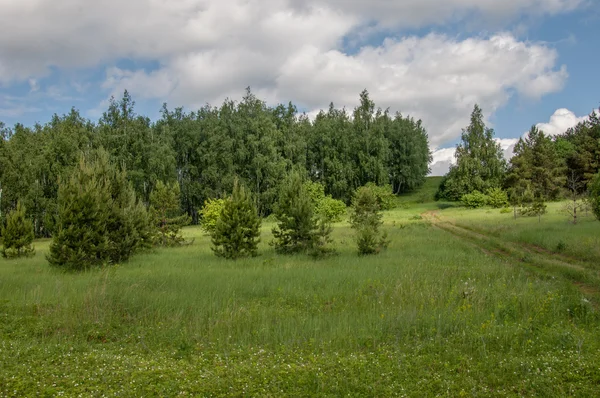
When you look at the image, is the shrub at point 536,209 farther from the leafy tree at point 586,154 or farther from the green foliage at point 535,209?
the leafy tree at point 586,154

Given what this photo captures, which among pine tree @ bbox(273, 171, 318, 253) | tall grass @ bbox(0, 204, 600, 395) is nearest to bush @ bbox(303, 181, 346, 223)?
pine tree @ bbox(273, 171, 318, 253)

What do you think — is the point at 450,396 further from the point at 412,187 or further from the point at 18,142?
the point at 412,187

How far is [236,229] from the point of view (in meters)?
20.5

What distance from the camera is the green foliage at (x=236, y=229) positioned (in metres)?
20.5

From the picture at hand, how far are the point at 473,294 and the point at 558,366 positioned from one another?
14.1 ft

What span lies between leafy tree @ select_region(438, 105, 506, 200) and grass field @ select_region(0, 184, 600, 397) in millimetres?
59868

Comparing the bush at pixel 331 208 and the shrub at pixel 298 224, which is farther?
the bush at pixel 331 208

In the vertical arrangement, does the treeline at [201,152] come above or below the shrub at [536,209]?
above

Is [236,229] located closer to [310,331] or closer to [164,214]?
[164,214]

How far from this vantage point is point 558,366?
6164 mm

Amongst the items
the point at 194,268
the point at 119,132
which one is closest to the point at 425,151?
the point at 119,132

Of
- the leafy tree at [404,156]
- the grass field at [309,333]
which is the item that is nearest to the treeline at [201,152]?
the leafy tree at [404,156]

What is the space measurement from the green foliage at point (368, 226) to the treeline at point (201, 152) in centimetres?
2787

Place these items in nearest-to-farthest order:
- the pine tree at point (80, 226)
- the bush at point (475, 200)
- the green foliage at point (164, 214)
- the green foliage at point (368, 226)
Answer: the pine tree at point (80, 226), the green foliage at point (368, 226), the green foliage at point (164, 214), the bush at point (475, 200)
